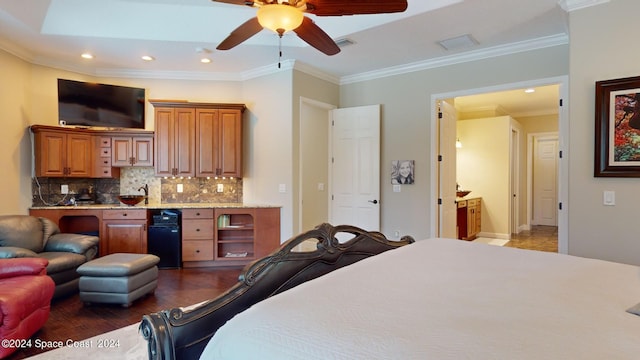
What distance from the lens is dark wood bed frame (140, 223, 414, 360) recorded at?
1.19 m

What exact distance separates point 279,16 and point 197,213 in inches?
131

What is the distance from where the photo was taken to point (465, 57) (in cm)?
445

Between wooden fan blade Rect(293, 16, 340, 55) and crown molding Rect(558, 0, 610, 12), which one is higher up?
crown molding Rect(558, 0, 610, 12)

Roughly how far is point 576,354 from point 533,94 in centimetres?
678

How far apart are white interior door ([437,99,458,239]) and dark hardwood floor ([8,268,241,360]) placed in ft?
9.81

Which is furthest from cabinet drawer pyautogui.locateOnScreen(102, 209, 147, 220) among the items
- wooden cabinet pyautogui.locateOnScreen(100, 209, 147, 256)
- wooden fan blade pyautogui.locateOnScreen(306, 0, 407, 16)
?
wooden fan blade pyautogui.locateOnScreen(306, 0, 407, 16)

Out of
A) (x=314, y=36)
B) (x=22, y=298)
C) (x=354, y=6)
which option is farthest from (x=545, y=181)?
(x=22, y=298)

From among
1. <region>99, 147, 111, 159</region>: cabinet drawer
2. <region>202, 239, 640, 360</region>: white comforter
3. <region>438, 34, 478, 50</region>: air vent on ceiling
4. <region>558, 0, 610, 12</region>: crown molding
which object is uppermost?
<region>438, 34, 478, 50</region>: air vent on ceiling

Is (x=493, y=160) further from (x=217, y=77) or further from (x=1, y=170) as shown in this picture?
(x=1, y=170)

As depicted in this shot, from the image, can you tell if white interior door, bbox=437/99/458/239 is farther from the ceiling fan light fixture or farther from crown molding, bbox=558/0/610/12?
the ceiling fan light fixture

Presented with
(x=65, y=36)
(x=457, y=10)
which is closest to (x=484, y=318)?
(x=457, y=10)

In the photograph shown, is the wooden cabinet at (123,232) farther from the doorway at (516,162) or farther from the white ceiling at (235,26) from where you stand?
the doorway at (516,162)

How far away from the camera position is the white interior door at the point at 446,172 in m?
4.77

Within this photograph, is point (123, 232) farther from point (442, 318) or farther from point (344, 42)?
point (442, 318)
